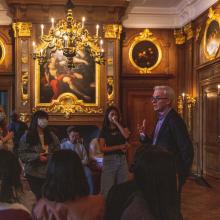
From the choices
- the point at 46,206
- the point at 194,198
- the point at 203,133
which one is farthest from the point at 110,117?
the point at 203,133

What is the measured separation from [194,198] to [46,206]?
612 centimetres

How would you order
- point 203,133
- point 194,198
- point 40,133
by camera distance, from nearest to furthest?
point 40,133 < point 194,198 < point 203,133

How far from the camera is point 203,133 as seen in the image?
11266 millimetres

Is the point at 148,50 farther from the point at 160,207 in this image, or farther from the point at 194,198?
the point at 160,207

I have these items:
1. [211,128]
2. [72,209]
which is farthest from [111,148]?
[211,128]

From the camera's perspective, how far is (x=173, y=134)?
13.2 feet

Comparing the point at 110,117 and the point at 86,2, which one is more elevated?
the point at 86,2

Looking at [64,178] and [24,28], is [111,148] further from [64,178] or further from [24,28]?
[24,28]

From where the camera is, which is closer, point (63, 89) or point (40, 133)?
point (40, 133)

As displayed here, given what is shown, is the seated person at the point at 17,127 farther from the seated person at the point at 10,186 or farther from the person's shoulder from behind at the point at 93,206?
the person's shoulder from behind at the point at 93,206

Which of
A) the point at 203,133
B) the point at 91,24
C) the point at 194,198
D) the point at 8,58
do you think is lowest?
the point at 194,198

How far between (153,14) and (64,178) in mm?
10980

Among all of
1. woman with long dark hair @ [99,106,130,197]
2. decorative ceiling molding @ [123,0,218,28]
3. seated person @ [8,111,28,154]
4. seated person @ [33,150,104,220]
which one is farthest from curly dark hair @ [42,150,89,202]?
decorative ceiling molding @ [123,0,218,28]

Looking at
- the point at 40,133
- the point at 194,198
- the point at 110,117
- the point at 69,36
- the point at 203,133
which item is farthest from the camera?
the point at 203,133
